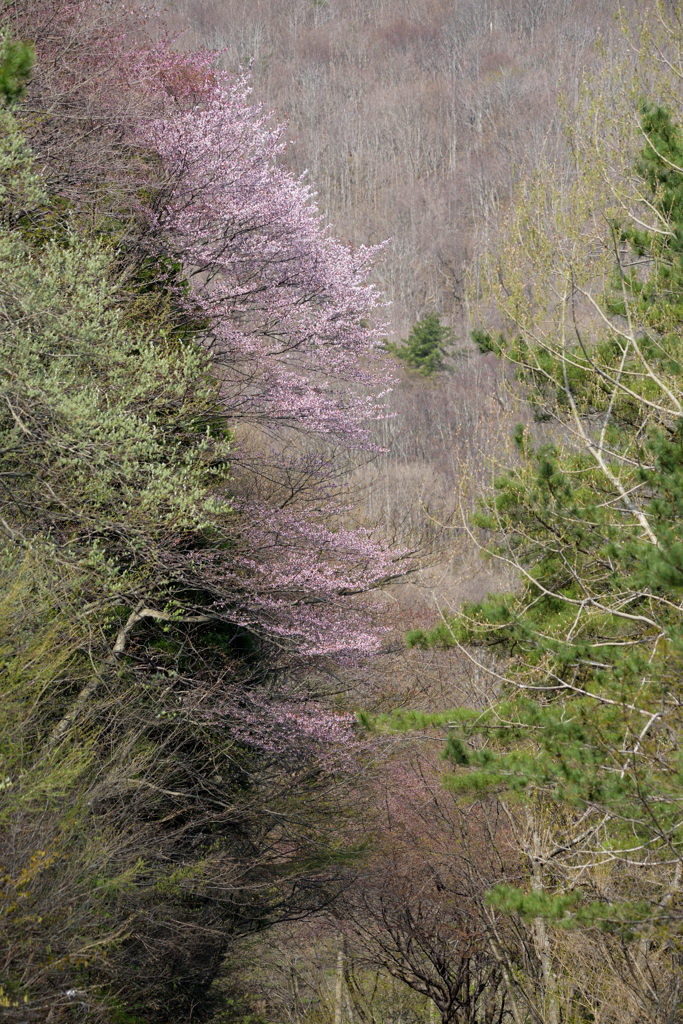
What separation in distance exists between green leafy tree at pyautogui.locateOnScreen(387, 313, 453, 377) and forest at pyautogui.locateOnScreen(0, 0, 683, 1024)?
40327 mm

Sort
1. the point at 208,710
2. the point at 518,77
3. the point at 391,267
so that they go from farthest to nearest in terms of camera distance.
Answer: the point at 518,77
the point at 391,267
the point at 208,710

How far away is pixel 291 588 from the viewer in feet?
42.3

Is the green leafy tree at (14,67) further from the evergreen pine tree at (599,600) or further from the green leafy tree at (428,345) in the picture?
the green leafy tree at (428,345)

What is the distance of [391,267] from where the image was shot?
78.2 meters

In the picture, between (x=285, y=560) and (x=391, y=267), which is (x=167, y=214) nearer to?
(x=285, y=560)

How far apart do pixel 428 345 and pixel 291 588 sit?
1862 inches

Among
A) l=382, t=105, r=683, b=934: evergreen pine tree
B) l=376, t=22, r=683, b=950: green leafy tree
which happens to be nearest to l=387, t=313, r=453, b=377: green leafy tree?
l=382, t=105, r=683, b=934: evergreen pine tree

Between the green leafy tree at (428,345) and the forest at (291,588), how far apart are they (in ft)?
132

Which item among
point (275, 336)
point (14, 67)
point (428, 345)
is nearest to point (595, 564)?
point (275, 336)

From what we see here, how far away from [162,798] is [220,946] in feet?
7.45

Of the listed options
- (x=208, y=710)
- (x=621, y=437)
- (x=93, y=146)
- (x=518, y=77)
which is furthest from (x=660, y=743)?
(x=518, y=77)

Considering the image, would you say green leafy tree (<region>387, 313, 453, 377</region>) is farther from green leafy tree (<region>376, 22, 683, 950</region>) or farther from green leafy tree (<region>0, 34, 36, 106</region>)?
green leafy tree (<region>0, 34, 36, 106</region>)

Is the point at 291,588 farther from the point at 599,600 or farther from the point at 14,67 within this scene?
the point at 14,67

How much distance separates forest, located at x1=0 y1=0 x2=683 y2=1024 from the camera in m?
8.38
